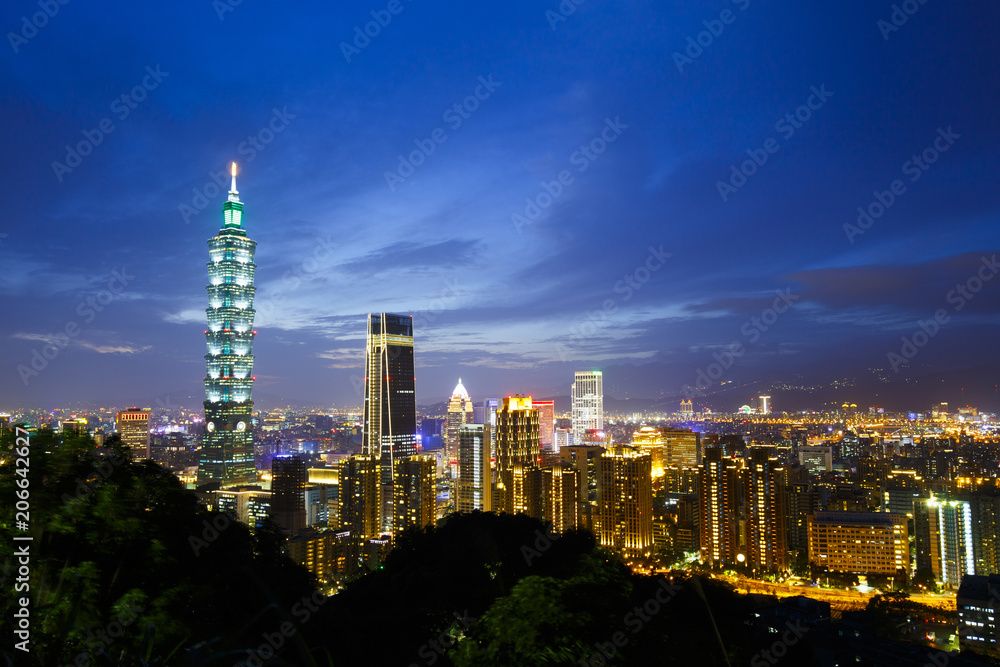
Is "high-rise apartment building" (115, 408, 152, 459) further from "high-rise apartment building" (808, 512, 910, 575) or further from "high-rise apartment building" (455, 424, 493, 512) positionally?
"high-rise apartment building" (808, 512, 910, 575)

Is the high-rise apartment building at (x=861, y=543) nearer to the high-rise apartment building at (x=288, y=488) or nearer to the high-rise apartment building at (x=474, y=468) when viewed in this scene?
the high-rise apartment building at (x=474, y=468)

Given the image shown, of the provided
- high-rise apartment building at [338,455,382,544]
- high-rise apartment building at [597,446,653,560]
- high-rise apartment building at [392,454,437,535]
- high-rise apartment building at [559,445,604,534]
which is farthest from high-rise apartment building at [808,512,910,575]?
high-rise apartment building at [338,455,382,544]

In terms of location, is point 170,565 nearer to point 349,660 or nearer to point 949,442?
point 349,660

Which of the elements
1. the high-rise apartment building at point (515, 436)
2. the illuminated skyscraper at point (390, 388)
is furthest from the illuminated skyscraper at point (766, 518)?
the illuminated skyscraper at point (390, 388)

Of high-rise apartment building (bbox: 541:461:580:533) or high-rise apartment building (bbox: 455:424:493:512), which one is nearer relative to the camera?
high-rise apartment building (bbox: 541:461:580:533)

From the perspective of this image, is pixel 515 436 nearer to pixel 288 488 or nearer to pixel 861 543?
pixel 288 488
